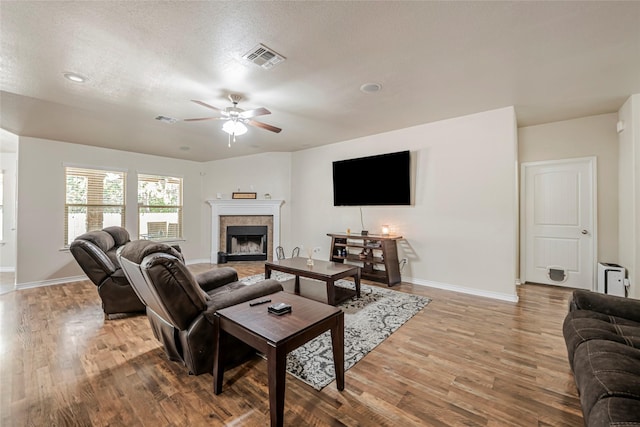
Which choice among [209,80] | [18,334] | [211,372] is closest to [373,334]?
[211,372]

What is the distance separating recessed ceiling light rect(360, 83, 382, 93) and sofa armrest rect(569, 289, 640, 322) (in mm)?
2662

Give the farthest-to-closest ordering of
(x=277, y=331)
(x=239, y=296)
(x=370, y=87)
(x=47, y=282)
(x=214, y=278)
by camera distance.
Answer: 1. (x=47, y=282)
2. (x=370, y=87)
3. (x=214, y=278)
4. (x=239, y=296)
5. (x=277, y=331)

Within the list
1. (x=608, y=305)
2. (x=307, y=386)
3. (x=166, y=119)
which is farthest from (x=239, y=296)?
(x=166, y=119)

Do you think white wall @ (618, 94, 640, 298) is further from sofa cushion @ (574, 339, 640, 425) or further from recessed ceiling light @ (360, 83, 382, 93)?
recessed ceiling light @ (360, 83, 382, 93)

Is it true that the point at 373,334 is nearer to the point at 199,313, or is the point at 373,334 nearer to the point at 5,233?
the point at 199,313

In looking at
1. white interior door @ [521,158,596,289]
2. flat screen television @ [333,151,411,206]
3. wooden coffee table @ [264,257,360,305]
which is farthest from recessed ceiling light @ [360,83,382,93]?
white interior door @ [521,158,596,289]

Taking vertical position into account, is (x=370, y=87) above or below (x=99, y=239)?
above

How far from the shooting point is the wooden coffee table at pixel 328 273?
11.0 feet

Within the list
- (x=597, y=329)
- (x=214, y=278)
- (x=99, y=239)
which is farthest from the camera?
(x=99, y=239)

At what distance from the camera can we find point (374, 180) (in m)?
5.00

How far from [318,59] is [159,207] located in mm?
5519

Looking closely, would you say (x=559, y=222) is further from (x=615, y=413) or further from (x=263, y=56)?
(x=263, y=56)

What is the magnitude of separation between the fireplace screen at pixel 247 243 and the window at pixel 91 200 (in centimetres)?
233

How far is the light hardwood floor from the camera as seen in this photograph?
163cm
